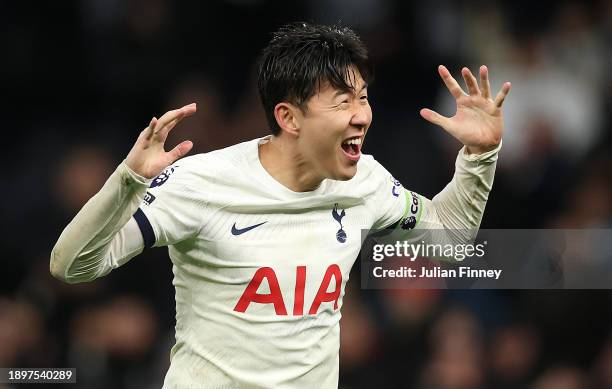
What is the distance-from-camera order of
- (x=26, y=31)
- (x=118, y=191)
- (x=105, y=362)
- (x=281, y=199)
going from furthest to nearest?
(x=26, y=31) → (x=105, y=362) → (x=281, y=199) → (x=118, y=191)

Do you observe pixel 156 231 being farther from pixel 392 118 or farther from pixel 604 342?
pixel 604 342

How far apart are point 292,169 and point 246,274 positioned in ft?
1.32

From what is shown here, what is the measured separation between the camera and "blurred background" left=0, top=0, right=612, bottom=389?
539 centimetres

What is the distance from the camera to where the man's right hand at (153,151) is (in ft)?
9.76

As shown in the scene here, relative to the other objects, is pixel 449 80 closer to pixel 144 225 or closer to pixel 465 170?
pixel 465 170

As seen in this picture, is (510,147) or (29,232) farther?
(510,147)

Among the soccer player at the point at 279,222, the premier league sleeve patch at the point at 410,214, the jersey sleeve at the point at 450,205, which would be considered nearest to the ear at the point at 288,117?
the soccer player at the point at 279,222

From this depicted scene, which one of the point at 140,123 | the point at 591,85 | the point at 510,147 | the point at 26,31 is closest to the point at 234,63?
the point at 140,123

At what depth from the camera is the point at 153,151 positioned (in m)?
3.01

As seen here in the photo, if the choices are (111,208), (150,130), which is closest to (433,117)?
(150,130)

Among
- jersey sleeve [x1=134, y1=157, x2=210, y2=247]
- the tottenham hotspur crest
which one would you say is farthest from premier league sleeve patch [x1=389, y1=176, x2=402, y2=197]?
jersey sleeve [x1=134, y1=157, x2=210, y2=247]

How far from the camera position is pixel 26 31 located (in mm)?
5754

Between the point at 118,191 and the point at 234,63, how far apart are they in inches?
124

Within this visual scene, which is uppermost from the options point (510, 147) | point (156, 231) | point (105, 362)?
point (510, 147)
